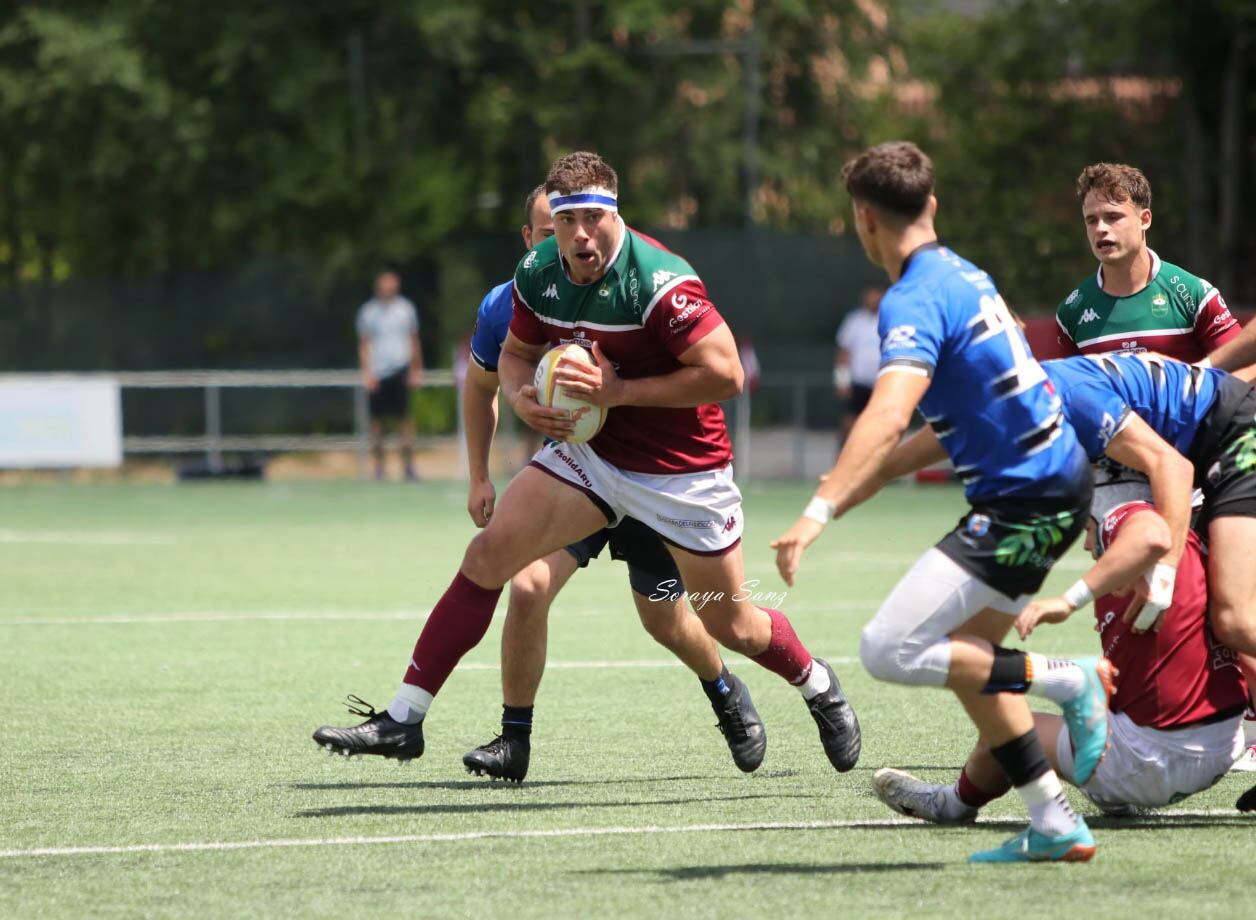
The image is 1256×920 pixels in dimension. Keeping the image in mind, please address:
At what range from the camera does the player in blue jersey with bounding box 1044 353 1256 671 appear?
609cm

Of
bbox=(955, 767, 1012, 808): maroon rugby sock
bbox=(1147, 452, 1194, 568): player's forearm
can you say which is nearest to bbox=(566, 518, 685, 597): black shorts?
bbox=(955, 767, 1012, 808): maroon rugby sock

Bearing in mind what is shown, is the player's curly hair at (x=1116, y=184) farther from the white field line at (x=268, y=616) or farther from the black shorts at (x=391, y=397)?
the black shorts at (x=391, y=397)

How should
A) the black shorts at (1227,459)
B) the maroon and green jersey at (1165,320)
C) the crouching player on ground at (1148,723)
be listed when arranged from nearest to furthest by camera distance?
the crouching player on ground at (1148,723)
the black shorts at (1227,459)
the maroon and green jersey at (1165,320)

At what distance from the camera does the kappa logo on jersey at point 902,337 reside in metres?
5.25

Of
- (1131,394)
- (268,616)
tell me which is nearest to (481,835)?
(1131,394)

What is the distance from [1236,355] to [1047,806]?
2.46 m

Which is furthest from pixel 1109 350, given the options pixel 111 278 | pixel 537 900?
pixel 111 278

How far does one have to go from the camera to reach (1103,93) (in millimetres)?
26531

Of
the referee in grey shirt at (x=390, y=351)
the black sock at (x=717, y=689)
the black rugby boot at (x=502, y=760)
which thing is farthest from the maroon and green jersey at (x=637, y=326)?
the referee in grey shirt at (x=390, y=351)

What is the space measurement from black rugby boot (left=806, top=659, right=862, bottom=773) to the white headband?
188cm

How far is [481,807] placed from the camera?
6480 millimetres

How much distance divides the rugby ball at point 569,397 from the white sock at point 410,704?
99cm

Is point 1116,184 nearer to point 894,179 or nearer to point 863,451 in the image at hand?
point 894,179

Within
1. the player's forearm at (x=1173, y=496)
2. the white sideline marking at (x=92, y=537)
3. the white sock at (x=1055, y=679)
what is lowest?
the white sideline marking at (x=92, y=537)
